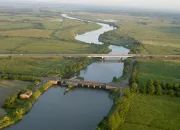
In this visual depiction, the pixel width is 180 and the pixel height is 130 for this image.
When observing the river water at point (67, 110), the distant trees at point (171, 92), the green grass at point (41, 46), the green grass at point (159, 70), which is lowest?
the river water at point (67, 110)

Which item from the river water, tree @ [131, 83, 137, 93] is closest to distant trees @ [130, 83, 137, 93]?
tree @ [131, 83, 137, 93]

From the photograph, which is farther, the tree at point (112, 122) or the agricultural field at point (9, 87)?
the agricultural field at point (9, 87)

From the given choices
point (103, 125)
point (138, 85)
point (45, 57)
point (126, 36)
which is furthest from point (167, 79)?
point (126, 36)

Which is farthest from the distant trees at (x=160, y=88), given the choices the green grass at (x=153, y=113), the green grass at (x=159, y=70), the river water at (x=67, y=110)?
the river water at (x=67, y=110)

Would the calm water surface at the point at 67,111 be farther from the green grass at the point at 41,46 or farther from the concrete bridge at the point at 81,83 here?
the green grass at the point at 41,46

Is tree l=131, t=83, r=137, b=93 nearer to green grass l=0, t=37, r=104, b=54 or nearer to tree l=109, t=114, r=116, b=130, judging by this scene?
tree l=109, t=114, r=116, b=130

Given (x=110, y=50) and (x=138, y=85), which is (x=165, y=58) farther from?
(x=138, y=85)
